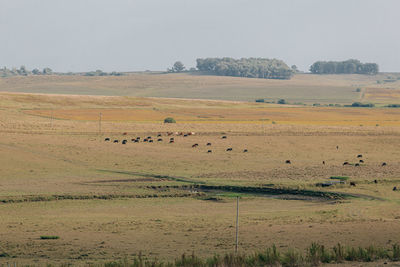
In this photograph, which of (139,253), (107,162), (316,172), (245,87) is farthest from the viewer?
(245,87)

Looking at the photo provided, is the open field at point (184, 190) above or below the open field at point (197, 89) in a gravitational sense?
above

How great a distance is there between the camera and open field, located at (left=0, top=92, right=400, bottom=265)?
17958 millimetres

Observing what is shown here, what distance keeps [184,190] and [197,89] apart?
119 metres

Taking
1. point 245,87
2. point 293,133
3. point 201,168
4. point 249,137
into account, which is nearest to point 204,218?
point 201,168

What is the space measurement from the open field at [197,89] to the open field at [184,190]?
75.2m

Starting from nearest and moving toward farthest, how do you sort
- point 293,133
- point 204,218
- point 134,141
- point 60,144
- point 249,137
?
point 204,218, point 60,144, point 134,141, point 249,137, point 293,133

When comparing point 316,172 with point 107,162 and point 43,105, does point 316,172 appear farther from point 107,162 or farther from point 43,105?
point 43,105

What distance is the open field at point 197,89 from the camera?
426ft

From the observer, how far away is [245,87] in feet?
486

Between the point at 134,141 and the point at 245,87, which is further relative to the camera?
the point at 245,87

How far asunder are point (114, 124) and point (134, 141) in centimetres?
1311

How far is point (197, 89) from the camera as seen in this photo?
14500cm

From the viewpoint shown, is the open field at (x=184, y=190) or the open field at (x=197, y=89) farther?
the open field at (x=197, y=89)

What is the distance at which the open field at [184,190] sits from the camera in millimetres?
17958
